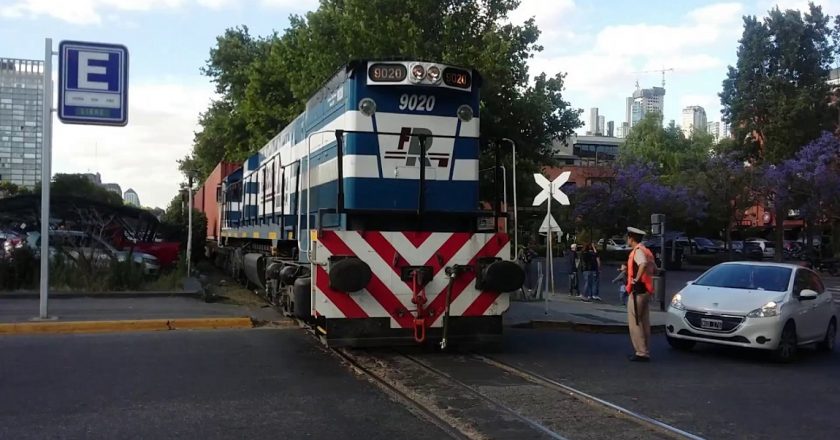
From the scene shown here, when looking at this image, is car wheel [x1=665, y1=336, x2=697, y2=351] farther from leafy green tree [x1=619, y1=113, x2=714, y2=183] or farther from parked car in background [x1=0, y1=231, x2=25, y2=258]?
leafy green tree [x1=619, y1=113, x2=714, y2=183]

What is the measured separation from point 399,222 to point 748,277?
229 inches

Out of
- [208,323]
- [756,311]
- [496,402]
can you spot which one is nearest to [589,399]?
[496,402]

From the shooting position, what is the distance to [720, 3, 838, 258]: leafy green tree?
50031 mm

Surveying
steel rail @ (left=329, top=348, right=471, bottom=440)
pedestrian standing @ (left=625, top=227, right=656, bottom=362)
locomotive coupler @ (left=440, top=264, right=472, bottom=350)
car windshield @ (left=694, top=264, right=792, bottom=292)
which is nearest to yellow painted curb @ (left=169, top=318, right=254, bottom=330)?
steel rail @ (left=329, top=348, right=471, bottom=440)

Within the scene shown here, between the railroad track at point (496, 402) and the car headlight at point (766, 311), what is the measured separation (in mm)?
3780

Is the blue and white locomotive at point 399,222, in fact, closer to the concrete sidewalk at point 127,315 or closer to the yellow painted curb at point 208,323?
the yellow painted curb at point 208,323

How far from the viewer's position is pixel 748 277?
11.8 metres

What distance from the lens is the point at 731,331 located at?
10.5m

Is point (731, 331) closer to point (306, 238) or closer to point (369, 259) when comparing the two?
point (369, 259)

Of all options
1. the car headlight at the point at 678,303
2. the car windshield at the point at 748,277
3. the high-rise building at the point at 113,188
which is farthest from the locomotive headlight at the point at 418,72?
the high-rise building at the point at 113,188

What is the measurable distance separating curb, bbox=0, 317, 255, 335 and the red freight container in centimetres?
1097

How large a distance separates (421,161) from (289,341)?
11.3ft

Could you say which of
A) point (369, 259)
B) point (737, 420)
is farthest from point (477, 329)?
point (737, 420)

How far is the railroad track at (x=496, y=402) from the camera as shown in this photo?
20.5ft
